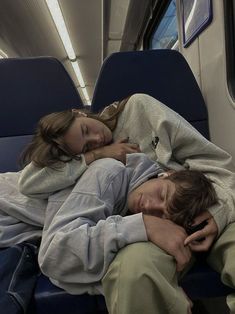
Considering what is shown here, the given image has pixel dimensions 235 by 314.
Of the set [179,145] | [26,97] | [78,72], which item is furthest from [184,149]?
[78,72]

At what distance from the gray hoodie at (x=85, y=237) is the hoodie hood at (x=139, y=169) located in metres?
0.12

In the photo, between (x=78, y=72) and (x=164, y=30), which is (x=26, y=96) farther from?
(x=78, y=72)

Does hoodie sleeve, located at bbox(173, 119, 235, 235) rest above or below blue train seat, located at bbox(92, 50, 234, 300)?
below

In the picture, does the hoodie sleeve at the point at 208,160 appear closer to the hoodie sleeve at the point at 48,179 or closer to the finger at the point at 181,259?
the finger at the point at 181,259

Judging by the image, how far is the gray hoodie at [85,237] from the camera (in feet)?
2.70

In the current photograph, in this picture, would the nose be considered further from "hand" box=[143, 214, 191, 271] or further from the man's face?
"hand" box=[143, 214, 191, 271]

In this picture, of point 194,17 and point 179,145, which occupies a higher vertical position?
point 194,17

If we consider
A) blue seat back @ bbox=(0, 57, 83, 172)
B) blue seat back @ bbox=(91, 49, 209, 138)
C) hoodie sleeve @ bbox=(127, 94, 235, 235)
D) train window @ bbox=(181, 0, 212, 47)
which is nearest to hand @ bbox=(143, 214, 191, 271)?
hoodie sleeve @ bbox=(127, 94, 235, 235)

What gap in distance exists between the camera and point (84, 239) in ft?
2.73

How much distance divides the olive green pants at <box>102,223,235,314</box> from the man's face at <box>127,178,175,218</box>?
16cm

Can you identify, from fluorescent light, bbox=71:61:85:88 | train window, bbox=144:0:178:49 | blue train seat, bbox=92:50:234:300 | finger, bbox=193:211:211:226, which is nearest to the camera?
finger, bbox=193:211:211:226

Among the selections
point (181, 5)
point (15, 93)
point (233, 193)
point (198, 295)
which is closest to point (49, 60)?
point (15, 93)

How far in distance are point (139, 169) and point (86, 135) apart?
25 cm

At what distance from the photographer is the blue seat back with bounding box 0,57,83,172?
160 cm
